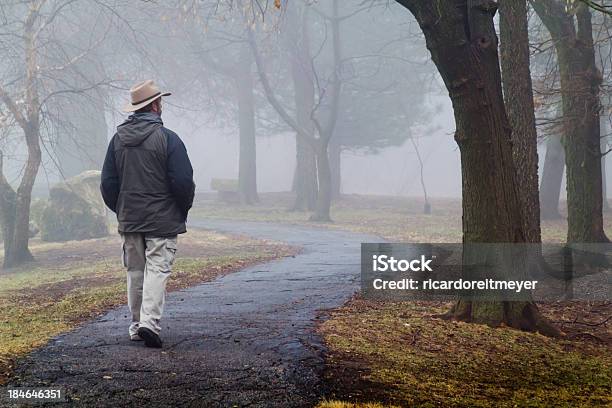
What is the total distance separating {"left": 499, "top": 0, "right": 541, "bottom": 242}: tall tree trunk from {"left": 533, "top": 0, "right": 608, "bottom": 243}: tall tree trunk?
166 centimetres

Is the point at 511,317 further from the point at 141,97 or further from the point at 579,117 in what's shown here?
the point at 579,117

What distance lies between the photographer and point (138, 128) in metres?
5.89

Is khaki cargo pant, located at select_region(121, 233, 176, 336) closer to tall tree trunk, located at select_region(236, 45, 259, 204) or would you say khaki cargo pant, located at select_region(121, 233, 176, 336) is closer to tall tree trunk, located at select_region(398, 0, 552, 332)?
tall tree trunk, located at select_region(398, 0, 552, 332)

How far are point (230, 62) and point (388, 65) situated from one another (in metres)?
8.09

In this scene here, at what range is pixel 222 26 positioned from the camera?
37406 mm

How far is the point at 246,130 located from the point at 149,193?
110 ft

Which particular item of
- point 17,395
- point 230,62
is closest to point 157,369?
point 17,395

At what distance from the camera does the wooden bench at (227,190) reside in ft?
127

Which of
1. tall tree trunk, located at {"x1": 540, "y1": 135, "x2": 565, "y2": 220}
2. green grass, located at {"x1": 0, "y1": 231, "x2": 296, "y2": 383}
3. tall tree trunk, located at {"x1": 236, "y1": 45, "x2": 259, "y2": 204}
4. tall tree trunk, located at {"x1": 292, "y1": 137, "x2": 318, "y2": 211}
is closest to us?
green grass, located at {"x1": 0, "y1": 231, "x2": 296, "y2": 383}

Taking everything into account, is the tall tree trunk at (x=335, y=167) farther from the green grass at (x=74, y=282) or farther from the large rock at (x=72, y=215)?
the large rock at (x=72, y=215)

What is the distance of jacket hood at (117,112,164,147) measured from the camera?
5840mm

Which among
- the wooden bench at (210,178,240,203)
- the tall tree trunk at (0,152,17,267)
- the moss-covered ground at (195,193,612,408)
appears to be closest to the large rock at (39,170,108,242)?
the tall tree trunk at (0,152,17,267)

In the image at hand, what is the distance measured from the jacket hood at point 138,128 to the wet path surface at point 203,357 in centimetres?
159

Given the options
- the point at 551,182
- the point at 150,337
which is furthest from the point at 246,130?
the point at 150,337
